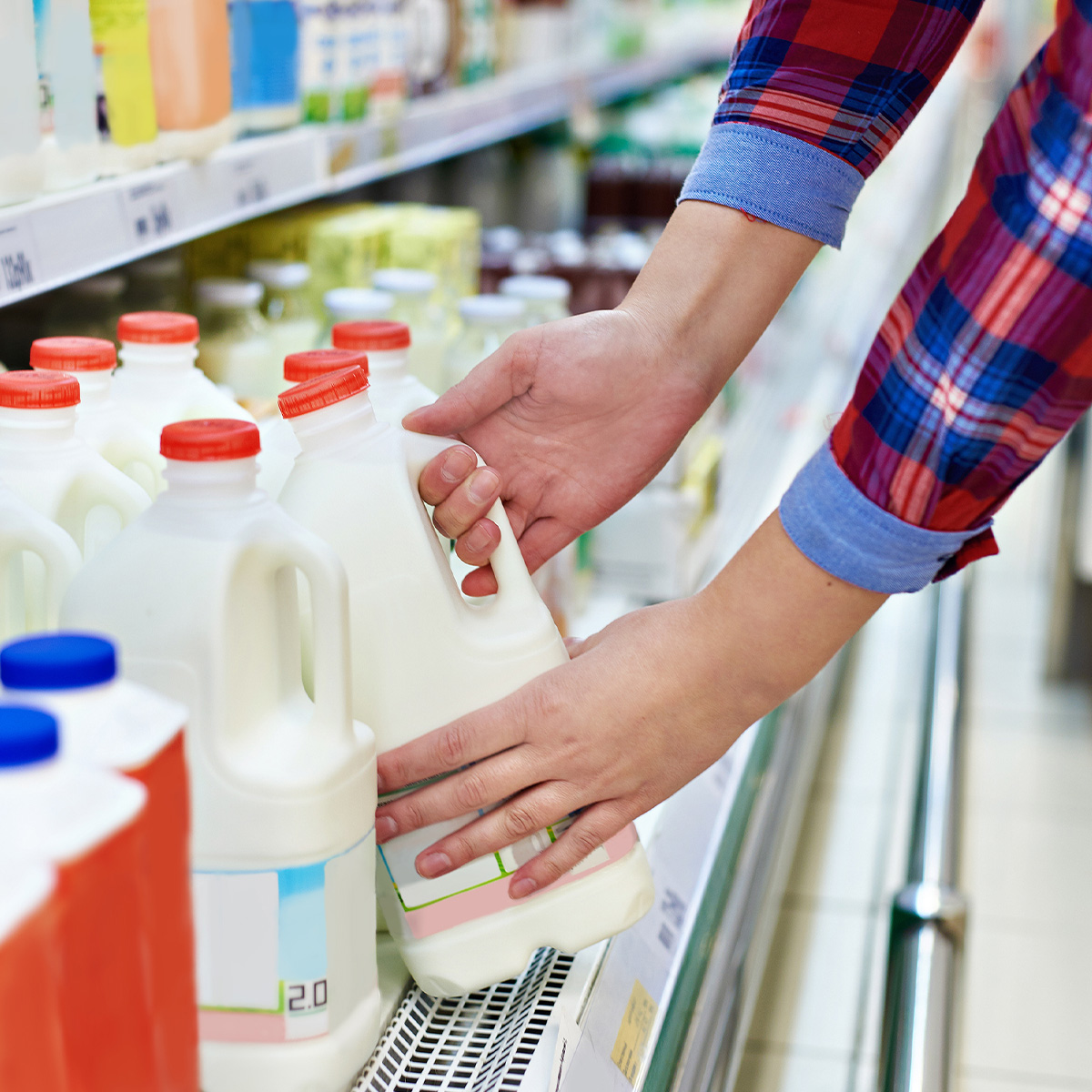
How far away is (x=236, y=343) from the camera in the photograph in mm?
1573

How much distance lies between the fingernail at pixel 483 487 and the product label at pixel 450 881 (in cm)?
23

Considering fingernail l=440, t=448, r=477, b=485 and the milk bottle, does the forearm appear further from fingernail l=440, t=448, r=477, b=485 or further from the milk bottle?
the milk bottle

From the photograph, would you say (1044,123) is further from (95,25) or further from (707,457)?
(707,457)

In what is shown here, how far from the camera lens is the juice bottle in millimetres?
1329

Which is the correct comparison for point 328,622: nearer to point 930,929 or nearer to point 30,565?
point 30,565

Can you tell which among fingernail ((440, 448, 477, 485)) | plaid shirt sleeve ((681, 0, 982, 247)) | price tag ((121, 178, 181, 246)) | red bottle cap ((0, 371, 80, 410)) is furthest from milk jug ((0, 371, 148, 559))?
plaid shirt sleeve ((681, 0, 982, 247))

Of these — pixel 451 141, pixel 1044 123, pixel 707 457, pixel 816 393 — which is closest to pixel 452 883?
pixel 1044 123

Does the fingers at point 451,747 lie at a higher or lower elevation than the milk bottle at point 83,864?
lower

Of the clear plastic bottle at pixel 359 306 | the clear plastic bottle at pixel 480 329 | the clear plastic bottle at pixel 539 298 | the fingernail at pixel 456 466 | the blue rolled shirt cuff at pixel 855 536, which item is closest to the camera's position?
the blue rolled shirt cuff at pixel 855 536

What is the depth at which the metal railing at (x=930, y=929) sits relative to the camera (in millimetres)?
1247

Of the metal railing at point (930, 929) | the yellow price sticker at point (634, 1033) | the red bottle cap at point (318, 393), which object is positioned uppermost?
the red bottle cap at point (318, 393)

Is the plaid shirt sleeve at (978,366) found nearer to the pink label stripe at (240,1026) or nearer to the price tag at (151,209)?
the pink label stripe at (240,1026)

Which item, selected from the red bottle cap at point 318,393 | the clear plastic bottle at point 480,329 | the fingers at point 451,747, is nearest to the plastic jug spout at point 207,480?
the red bottle cap at point 318,393

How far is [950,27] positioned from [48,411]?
2.85ft
